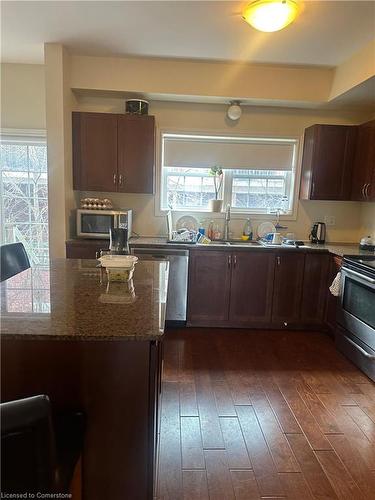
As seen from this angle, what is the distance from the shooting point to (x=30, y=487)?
0.80 meters

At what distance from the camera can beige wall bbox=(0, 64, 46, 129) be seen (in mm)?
3697

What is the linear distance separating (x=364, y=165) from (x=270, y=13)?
78.8 inches

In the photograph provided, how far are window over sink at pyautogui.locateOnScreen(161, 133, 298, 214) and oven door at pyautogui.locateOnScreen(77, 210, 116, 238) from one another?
798 mm

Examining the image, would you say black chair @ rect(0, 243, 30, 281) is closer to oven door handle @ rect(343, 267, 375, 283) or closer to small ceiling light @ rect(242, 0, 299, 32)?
→ small ceiling light @ rect(242, 0, 299, 32)

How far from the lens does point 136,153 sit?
11.7 feet

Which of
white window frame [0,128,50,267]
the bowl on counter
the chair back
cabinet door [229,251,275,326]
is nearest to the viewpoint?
the chair back

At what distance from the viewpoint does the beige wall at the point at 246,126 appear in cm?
382

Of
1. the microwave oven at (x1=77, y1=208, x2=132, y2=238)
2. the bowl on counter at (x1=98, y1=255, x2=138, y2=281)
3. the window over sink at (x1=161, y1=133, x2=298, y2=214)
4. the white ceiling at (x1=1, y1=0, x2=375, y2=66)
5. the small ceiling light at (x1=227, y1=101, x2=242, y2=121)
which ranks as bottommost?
the bowl on counter at (x1=98, y1=255, x2=138, y2=281)

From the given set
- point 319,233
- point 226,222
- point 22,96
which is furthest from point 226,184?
point 22,96

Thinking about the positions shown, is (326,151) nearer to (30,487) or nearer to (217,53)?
(217,53)

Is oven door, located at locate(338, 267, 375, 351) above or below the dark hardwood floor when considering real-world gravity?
above

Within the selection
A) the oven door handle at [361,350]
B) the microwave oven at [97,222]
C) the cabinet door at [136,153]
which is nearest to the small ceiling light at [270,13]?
the cabinet door at [136,153]

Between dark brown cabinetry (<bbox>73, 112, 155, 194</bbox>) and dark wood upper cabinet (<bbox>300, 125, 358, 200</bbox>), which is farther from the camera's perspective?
dark wood upper cabinet (<bbox>300, 125, 358, 200</bbox>)

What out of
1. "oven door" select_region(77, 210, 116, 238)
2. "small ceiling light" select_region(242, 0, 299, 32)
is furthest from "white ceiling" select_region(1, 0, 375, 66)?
"oven door" select_region(77, 210, 116, 238)
